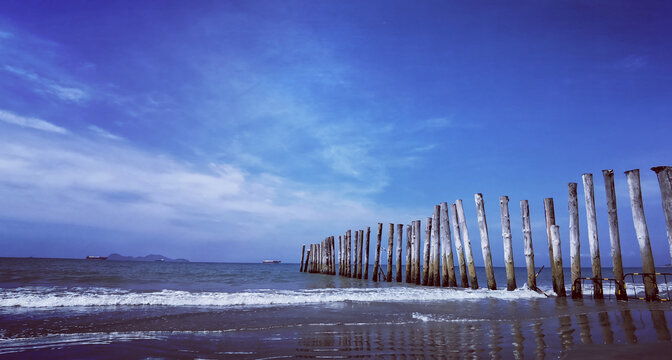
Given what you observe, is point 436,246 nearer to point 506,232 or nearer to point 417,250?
point 417,250

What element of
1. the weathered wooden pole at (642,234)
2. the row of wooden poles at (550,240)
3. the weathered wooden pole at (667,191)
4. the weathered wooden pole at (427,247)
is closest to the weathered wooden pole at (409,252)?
the row of wooden poles at (550,240)

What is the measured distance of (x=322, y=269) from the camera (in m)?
30.5

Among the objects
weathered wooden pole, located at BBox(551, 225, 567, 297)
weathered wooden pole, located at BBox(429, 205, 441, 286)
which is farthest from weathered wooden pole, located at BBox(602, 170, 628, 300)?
weathered wooden pole, located at BBox(429, 205, 441, 286)

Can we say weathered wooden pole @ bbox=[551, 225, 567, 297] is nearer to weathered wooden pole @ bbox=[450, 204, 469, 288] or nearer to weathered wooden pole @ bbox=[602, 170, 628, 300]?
weathered wooden pole @ bbox=[602, 170, 628, 300]

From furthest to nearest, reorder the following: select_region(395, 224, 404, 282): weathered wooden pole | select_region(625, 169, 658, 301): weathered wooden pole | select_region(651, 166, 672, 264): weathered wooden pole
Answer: select_region(395, 224, 404, 282): weathered wooden pole
select_region(625, 169, 658, 301): weathered wooden pole
select_region(651, 166, 672, 264): weathered wooden pole

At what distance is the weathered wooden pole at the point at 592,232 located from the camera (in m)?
9.91

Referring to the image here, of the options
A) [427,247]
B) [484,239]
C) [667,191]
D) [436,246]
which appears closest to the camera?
[667,191]

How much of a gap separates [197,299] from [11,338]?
478cm

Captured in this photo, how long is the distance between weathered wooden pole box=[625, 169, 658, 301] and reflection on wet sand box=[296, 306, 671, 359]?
2.84m

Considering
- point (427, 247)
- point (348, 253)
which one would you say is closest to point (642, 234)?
point (427, 247)

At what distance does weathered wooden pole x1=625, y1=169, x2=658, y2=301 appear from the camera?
29.7 ft

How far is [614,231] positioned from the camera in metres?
9.48

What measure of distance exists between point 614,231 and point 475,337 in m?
6.75

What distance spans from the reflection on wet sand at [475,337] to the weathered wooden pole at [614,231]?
9.80 ft
